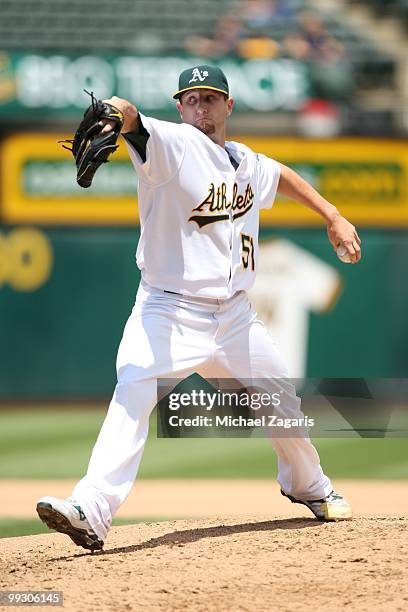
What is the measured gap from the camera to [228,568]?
3.72m

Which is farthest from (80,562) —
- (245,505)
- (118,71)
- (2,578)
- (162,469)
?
(118,71)

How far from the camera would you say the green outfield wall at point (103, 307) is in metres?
10.4

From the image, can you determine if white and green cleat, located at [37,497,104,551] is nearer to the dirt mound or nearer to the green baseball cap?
the dirt mound

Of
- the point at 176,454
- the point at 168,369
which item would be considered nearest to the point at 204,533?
the point at 168,369

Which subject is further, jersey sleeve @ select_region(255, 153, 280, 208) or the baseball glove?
jersey sleeve @ select_region(255, 153, 280, 208)

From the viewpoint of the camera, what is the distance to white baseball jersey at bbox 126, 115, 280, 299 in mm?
4031

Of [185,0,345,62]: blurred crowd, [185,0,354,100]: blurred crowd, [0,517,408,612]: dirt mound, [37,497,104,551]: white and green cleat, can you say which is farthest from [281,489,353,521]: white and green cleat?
[185,0,345,62]: blurred crowd

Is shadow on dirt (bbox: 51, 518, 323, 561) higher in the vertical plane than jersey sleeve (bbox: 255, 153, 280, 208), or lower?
lower

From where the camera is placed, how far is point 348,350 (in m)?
10.5

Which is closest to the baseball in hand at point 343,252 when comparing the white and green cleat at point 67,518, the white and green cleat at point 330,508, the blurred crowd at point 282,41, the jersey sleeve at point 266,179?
the jersey sleeve at point 266,179

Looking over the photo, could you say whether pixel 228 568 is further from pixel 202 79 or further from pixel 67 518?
pixel 202 79

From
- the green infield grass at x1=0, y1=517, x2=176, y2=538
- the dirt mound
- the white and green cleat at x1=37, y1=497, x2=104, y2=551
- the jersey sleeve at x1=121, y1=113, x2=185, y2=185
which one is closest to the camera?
the dirt mound

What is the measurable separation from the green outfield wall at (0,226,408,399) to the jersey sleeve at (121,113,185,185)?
6.45m

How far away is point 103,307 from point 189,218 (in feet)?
21.3
